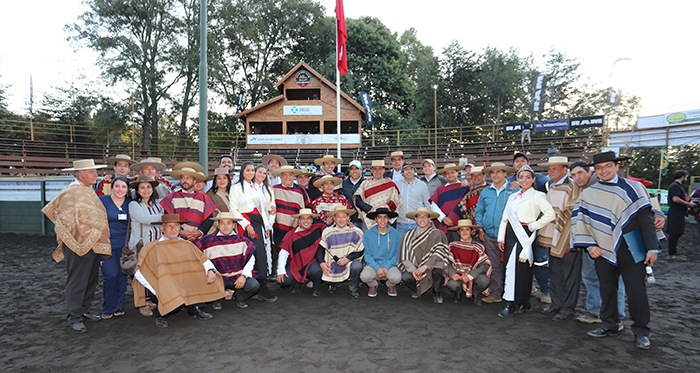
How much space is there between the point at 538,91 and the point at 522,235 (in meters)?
29.6

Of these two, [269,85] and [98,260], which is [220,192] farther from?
[269,85]

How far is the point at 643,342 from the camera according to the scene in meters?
3.84

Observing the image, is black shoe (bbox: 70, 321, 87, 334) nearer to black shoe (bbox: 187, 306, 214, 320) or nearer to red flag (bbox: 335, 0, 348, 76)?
black shoe (bbox: 187, 306, 214, 320)

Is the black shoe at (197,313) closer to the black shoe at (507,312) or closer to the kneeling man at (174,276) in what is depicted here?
the kneeling man at (174,276)

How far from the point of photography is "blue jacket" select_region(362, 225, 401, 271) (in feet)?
19.4

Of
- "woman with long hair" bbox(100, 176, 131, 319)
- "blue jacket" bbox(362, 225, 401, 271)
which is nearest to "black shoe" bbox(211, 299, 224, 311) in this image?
"woman with long hair" bbox(100, 176, 131, 319)

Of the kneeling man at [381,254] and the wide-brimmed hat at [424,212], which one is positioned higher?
the wide-brimmed hat at [424,212]

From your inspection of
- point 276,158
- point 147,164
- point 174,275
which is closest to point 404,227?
point 276,158

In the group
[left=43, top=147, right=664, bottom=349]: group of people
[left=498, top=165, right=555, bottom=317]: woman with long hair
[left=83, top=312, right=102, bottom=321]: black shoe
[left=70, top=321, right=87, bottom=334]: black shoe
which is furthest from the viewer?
[left=498, top=165, right=555, bottom=317]: woman with long hair

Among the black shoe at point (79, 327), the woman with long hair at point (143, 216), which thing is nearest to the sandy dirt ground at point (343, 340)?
the black shoe at point (79, 327)

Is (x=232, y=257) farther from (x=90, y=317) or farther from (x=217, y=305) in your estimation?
(x=90, y=317)

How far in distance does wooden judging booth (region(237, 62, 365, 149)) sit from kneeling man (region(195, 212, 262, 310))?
71.3ft

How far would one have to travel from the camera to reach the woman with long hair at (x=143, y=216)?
16.1 feet

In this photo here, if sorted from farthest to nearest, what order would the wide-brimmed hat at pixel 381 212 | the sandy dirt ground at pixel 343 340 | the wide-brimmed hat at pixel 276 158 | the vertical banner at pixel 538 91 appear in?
the vertical banner at pixel 538 91 < the wide-brimmed hat at pixel 276 158 < the wide-brimmed hat at pixel 381 212 < the sandy dirt ground at pixel 343 340
